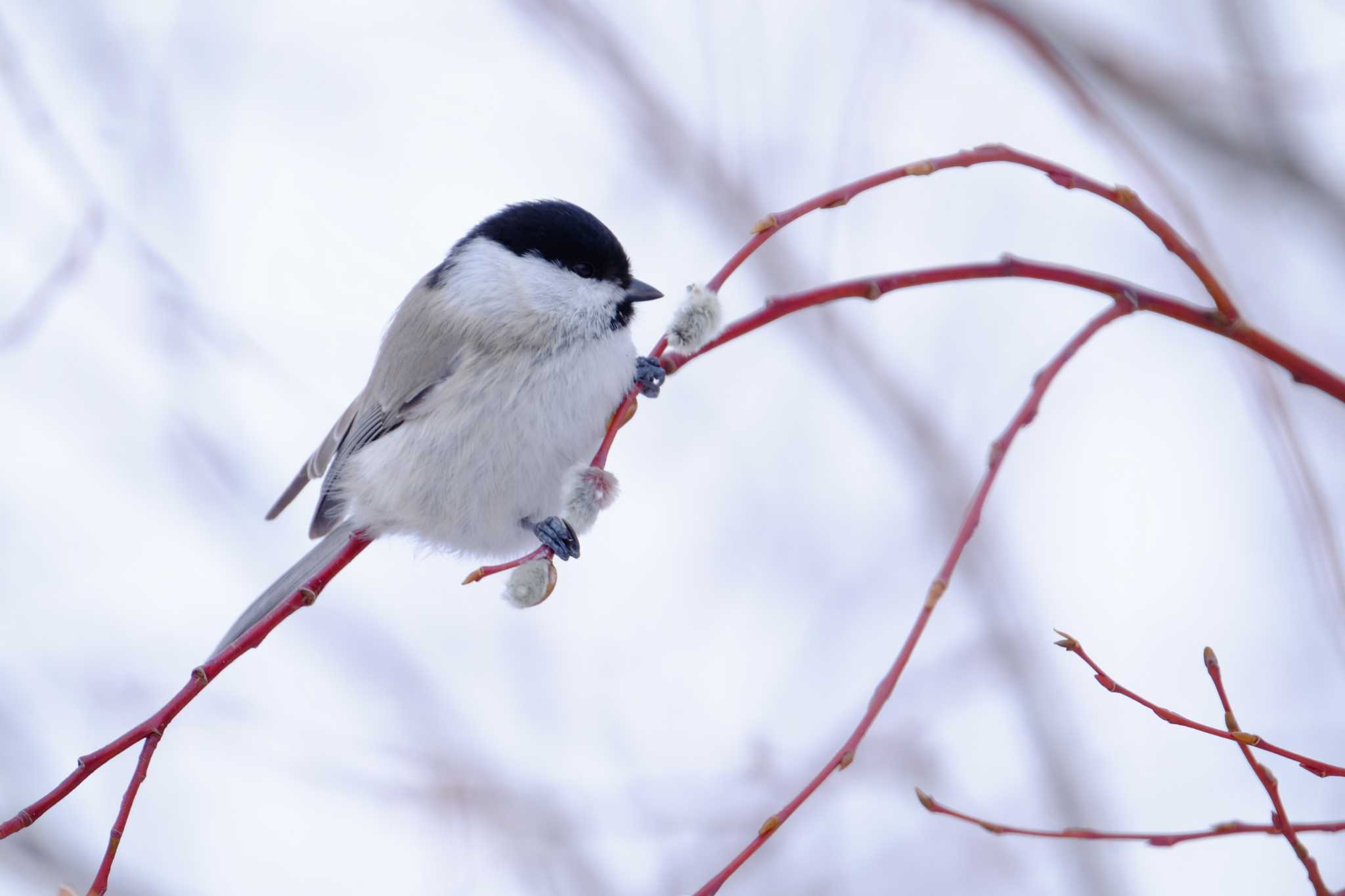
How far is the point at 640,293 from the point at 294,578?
1006 mm

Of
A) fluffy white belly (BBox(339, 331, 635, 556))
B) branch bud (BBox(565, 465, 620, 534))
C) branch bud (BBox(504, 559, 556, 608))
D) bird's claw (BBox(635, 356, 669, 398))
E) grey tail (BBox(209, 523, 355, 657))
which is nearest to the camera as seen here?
branch bud (BBox(504, 559, 556, 608))

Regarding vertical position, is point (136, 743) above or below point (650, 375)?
below

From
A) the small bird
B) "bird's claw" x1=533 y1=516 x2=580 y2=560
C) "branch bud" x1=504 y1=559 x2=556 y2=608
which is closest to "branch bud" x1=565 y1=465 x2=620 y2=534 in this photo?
"branch bud" x1=504 y1=559 x2=556 y2=608

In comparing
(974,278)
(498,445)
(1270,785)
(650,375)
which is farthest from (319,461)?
(1270,785)

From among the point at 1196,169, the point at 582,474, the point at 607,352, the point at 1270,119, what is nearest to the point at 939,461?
the point at 1196,169

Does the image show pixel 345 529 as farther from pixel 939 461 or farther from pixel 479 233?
pixel 939 461

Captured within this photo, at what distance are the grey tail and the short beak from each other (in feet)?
2.64

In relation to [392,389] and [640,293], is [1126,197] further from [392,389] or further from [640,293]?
[392,389]

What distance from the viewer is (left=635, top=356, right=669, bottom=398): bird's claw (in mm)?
1897

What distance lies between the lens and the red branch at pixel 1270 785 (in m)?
0.93

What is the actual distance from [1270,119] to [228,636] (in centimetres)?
260

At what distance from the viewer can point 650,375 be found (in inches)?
76.4

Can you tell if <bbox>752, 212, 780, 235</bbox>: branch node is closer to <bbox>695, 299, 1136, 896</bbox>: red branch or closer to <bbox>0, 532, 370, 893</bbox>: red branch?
<bbox>695, 299, 1136, 896</bbox>: red branch

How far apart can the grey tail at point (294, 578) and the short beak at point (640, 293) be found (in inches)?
31.7
